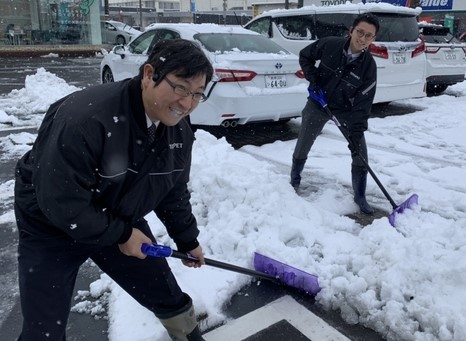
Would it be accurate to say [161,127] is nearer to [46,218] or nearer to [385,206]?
[46,218]

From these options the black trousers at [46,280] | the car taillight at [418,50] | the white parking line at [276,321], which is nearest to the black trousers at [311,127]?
the white parking line at [276,321]

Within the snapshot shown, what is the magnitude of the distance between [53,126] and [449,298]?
231 centimetres

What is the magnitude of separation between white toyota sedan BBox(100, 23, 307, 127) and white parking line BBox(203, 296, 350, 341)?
3187 millimetres

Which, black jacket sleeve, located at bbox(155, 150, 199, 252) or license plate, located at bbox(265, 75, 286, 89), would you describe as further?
license plate, located at bbox(265, 75, 286, 89)

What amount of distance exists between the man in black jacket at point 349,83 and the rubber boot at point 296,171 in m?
0.17

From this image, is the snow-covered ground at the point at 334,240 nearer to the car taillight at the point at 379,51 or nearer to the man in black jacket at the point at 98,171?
the man in black jacket at the point at 98,171

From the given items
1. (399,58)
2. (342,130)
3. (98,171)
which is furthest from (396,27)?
(98,171)

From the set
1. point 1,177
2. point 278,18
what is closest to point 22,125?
point 1,177

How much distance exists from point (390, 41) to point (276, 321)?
20.4ft

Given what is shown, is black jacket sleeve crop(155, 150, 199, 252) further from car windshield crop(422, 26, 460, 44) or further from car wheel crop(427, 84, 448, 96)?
car wheel crop(427, 84, 448, 96)

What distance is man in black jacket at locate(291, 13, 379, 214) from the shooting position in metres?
3.71

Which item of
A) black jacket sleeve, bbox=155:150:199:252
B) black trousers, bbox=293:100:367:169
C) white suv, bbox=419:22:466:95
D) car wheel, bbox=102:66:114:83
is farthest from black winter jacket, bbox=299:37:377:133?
white suv, bbox=419:22:466:95

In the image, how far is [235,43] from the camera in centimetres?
615

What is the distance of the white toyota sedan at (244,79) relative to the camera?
17.8 ft
